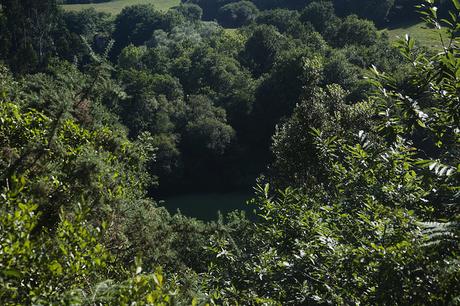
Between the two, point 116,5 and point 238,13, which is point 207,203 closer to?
point 238,13

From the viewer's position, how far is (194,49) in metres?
72.9

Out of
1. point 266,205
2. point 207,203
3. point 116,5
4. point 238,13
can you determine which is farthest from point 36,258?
point 116,5

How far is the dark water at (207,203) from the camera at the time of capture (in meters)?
49.0

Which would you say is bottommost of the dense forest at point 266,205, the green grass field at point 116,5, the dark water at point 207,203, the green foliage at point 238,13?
the dark water at point 207,203

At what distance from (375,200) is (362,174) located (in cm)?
149

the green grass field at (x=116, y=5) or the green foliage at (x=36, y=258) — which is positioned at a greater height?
the green foliage at (x=36, y=258)

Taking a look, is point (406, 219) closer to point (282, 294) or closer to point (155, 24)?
point (282, 294)

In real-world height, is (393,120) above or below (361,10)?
above

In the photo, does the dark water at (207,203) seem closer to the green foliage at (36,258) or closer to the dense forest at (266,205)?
the dense forest at (266,205)

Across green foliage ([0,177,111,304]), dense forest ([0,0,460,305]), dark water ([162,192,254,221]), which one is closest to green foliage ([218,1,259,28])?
dark water ([162,192,254,221])

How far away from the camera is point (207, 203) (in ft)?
174

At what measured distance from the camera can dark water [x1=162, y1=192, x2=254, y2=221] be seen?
49.0 metres

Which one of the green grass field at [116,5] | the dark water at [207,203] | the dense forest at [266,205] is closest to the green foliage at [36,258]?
the dense forest at [266,205]

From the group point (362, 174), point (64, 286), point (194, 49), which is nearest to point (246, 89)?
point (194, 49)
